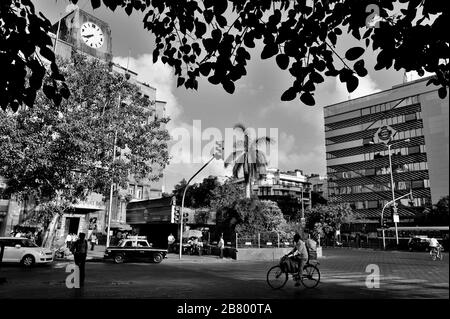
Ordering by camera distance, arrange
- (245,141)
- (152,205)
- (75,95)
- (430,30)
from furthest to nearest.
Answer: (245,141) → (152,205) → (75,95) → (430,30)

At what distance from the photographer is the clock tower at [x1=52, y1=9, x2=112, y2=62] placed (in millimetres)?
51469

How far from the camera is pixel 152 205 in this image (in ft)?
119

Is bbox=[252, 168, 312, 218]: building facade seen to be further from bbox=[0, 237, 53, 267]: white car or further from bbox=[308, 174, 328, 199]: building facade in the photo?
bbox=[0, 237, 53, 267]: white car

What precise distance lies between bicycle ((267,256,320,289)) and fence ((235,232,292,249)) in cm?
1457

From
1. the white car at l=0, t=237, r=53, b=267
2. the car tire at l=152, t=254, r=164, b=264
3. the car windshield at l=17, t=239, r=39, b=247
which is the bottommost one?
the car tire at l=152, t=254, r=164, b=264

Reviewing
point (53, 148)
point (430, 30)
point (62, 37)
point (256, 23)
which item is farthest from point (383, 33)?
point (62, 37)

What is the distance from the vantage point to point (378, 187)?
253 feet

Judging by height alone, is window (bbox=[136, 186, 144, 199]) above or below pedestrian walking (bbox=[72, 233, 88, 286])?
above

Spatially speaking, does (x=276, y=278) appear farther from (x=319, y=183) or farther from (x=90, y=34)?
(x=319, y=183)

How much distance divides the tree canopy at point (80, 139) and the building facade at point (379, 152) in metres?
51.1

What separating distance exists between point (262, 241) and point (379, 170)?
57194 mm

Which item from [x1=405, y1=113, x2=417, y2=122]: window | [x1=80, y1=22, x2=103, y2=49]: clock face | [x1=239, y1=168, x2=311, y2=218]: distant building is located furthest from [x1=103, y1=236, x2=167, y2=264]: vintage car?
[x1=405, y1=113, x2=417, y2=122]: window

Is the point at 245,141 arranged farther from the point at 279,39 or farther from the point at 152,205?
the point at 279,39

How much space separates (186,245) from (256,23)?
87.6 feet
